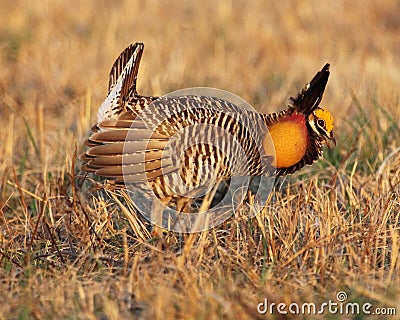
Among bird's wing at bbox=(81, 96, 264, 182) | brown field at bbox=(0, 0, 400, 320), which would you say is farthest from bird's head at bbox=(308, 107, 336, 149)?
bird's wing at bbox=(81, 96, 264, 182)

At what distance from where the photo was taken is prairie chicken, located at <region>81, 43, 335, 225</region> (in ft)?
12.7

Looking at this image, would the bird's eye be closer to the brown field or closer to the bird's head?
the bird's head

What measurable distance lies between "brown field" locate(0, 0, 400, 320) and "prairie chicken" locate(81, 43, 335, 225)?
0.22 metres

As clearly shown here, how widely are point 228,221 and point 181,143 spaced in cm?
47

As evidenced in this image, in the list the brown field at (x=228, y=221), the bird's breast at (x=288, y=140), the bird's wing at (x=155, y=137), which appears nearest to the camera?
the brown field at (x=228, y=221)

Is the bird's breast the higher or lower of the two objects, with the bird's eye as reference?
lower

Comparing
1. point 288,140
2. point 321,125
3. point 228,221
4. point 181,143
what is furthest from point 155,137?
point 321,125

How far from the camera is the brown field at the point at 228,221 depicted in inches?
117

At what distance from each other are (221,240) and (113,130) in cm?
82

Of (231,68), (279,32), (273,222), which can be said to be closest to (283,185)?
(273,222)

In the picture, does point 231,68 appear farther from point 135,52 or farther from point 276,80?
point 135,52

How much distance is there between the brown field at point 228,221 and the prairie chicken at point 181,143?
216 mm

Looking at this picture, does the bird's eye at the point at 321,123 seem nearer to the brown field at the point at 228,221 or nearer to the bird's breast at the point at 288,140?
the bird's breast at the point at 288,140

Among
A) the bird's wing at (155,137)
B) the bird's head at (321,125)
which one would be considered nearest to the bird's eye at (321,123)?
the bird's head at (321,125)
